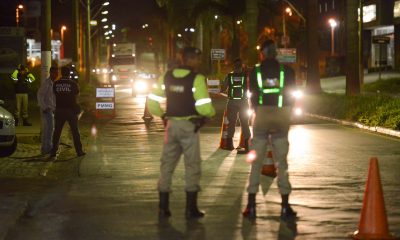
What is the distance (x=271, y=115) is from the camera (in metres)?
9.97

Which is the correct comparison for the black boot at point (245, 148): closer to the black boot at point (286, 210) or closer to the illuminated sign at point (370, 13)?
the black boot at point (286, 210)

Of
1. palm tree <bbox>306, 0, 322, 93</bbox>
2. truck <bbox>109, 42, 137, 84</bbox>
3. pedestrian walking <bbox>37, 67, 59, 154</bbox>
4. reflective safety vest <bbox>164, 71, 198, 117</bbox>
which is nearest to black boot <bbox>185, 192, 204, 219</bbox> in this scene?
reflective safety vest <bbox>164, 71, 198, 117</bbox>

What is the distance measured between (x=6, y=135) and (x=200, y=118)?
24.3ft

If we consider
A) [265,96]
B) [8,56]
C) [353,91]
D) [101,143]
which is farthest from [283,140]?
[8,56]

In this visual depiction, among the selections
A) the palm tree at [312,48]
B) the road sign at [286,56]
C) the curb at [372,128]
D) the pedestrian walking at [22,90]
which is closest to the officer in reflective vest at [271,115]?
the curb at [372,128]

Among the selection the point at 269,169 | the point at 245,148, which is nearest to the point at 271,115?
the point at 269,169

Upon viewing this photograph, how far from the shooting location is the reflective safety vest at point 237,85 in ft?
54.5

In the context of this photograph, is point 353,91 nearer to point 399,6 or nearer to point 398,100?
point 398,100

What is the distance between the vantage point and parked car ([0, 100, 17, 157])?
16.2 meters

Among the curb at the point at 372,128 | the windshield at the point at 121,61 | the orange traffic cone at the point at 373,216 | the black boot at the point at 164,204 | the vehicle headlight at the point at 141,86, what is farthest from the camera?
the windshield at the point at 121,61

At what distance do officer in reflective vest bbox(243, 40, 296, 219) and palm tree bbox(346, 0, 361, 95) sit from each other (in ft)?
74.0

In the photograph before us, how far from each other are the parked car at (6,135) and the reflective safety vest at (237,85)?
416 cm

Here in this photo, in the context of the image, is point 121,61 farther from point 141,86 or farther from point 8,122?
point 8,122

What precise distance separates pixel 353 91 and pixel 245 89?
16.5 m
